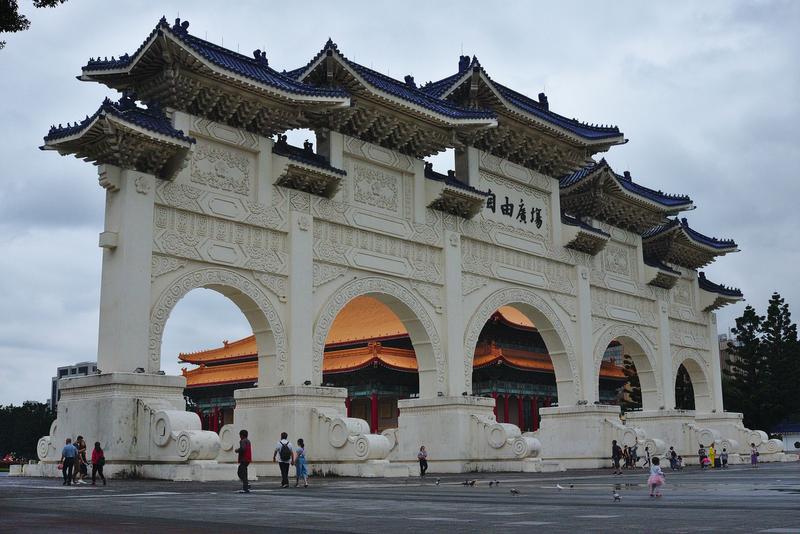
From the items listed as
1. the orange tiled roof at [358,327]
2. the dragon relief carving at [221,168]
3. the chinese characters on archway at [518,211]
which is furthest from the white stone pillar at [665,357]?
the dragon relief carving at [221,168]

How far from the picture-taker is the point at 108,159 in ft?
65.5

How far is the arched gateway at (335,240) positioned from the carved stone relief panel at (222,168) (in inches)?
1.7

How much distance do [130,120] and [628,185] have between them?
20.7m

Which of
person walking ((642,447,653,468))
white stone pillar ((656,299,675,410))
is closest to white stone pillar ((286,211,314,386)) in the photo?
person walking ((642,447,653,468))

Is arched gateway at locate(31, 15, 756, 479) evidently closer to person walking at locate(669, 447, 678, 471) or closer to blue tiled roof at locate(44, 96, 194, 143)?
blue tiled roof at locate(44, 96, 194, 143)

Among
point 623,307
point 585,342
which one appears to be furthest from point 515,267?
point 623,307

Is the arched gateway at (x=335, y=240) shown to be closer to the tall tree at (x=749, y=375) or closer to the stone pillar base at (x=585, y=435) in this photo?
the stone pillar base at (x=585, y=435)

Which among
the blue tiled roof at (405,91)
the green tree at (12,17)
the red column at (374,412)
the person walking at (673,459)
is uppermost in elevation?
the blue tiled roof at (405,91)

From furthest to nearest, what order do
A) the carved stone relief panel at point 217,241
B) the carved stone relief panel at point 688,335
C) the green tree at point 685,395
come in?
the green tree at point 685,395
the carved stone relief panel at point 688,335
the carved stone relief panel at point 217,241

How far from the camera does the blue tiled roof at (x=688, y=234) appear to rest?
3656 cm

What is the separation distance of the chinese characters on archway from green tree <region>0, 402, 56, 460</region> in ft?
140

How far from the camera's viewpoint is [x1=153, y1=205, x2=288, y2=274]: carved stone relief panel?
66.7 feet

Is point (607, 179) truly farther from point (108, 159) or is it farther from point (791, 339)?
point (791, 339)

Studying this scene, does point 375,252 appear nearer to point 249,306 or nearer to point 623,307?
point 249,306
